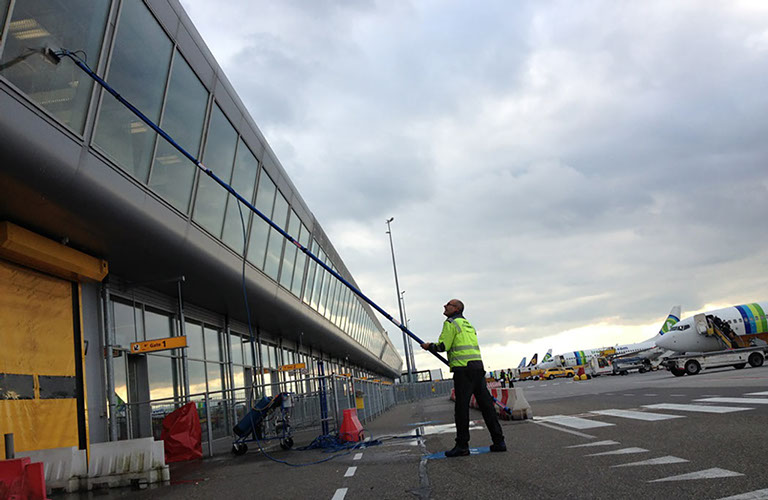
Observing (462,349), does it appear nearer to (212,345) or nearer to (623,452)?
(623,452)

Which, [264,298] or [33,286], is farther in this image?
[264,298]

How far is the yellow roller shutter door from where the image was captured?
10133 mm

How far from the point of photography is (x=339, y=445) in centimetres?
1197

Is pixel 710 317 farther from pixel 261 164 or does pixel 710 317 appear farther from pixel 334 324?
pixel 261 164

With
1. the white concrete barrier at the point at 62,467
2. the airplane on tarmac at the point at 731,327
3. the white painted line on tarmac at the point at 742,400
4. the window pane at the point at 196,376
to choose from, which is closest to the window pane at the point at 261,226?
the window pane at the point at 196,376

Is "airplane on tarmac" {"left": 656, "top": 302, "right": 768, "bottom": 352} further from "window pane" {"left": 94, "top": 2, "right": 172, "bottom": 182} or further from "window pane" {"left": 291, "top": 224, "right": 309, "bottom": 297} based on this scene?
"window pane" {"left": 94, "top": 2, "right": 172, "bottom": 182}

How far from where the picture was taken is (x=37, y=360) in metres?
10.8

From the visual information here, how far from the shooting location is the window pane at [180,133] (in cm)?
1193

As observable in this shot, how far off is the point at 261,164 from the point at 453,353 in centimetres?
1101

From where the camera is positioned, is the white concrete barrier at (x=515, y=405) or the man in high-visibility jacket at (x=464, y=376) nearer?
the man in high-visibility jacket at (x=464, y=376)

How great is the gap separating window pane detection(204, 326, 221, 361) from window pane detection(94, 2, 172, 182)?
9.40 m

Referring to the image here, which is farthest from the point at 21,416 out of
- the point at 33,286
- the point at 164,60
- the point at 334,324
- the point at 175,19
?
the point at 334,324

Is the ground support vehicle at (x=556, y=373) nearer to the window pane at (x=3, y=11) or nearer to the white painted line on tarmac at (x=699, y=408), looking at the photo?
the white painted line on tarmac at (x=699, y=408)

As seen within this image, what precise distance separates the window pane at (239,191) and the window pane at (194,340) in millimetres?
3457
